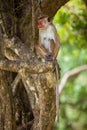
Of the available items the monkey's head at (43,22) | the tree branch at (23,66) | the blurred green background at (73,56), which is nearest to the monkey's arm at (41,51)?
the monkey's head at (43,22)

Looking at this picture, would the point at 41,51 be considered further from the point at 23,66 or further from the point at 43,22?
the point at 23,66

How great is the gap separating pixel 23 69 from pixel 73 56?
622cm

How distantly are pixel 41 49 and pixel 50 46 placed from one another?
9 cm

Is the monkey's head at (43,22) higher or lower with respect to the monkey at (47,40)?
higher

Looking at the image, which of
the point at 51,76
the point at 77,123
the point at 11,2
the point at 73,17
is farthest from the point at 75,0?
the point at 77,123

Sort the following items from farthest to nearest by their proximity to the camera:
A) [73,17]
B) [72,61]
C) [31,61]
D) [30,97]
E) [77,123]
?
[77,123], [72,61], [73,17], [30,97], [31,61]

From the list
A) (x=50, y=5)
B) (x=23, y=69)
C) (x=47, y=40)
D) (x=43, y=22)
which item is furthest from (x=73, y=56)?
(x=23, y=69)

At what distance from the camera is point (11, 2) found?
365 centimetres

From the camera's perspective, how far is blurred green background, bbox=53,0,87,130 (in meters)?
5.82

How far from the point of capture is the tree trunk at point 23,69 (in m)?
3.34

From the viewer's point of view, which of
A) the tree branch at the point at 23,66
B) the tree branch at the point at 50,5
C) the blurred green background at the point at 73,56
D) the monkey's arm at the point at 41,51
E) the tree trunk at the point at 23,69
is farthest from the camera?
the blurred green background at the point at 73,56

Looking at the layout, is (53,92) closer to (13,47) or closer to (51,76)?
(51,76)

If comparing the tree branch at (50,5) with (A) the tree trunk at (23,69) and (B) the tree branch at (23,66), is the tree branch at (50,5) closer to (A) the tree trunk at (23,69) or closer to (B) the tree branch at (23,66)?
(A) the tree trunk at (23,69)

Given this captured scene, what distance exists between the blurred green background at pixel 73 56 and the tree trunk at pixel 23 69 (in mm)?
1661
